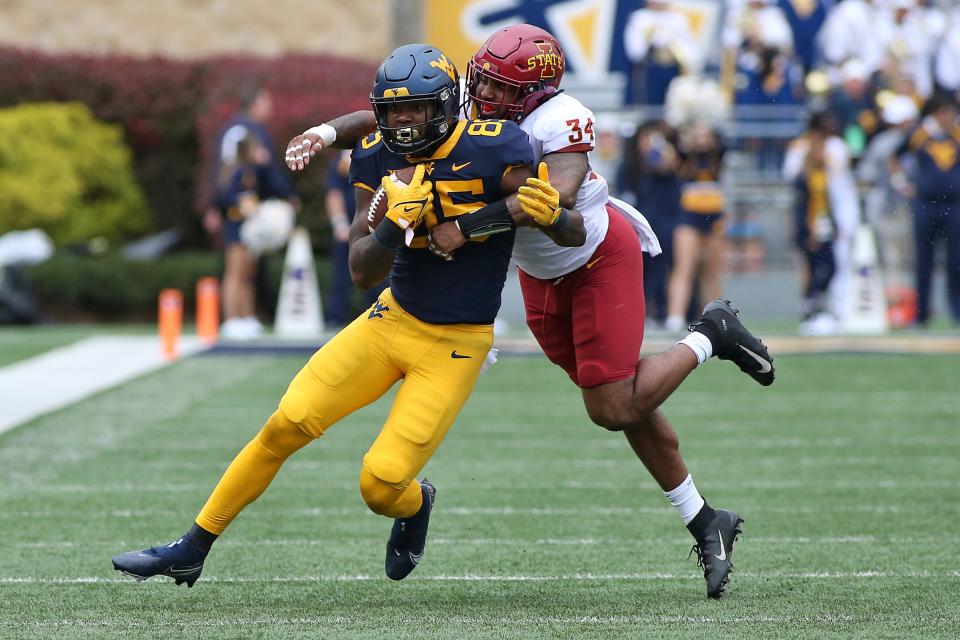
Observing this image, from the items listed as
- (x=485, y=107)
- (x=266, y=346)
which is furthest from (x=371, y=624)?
(x=266, y=346)

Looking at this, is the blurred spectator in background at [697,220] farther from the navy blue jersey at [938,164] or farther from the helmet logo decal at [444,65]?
the helmet logo decal at [444,65]

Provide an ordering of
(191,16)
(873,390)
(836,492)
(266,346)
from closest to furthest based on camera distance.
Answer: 1. (836,492)
2. (873,390)
3. (266,346)
4. (191,16)

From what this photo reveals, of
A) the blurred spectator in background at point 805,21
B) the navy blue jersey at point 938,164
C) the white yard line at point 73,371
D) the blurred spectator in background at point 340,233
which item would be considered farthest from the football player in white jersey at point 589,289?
the blurred spectator in background at point 805,21

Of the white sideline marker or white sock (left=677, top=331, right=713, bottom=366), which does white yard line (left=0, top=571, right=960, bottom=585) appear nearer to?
white sock (left=677, top=331, right=713, bottom=366)

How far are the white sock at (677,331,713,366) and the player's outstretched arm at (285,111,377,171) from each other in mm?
1209

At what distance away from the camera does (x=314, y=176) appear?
1683 cm

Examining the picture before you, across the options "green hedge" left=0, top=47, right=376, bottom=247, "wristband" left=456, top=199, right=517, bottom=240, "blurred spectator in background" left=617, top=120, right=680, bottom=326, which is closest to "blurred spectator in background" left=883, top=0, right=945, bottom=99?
"blurred spectator in background" left=617, top=120, right=680, bottom=326

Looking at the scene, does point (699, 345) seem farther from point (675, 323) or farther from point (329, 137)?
point (675, 323)

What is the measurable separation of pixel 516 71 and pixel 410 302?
0.75 meters

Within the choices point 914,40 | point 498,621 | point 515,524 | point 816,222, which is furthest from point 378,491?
point 914,40

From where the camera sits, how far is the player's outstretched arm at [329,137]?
15.8ft

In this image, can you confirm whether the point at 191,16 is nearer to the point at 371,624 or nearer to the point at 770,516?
the point at 770,516

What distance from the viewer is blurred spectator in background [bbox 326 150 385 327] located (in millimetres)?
13078

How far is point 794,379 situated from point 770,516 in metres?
4.57
